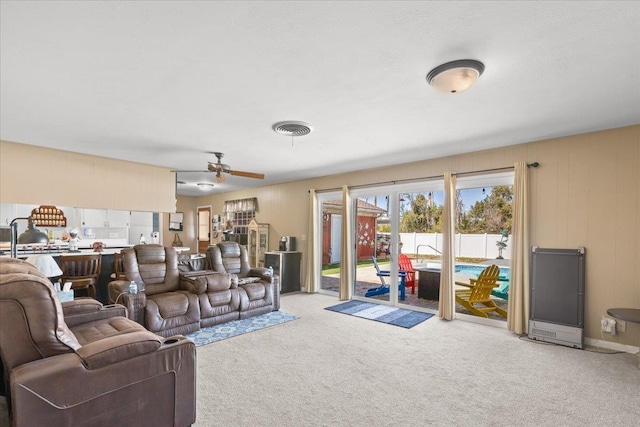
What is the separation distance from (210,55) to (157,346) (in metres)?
1.94

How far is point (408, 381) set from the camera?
2832 mm

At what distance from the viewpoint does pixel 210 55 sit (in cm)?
222

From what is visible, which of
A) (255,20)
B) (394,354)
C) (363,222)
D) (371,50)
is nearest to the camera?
(255,20)

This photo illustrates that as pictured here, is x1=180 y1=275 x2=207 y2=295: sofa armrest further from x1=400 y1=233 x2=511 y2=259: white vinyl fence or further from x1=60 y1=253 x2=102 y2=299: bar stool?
x1=400 y1=233 x2=511 y2=259: white vinyl fence

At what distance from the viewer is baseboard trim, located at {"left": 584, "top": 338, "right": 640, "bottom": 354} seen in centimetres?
Result: 349

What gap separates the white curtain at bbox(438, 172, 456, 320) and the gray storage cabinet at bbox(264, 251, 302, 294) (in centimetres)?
323

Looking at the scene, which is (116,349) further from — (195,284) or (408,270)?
(408,270)

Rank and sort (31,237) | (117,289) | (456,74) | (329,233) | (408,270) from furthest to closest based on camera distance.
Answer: (329,233) < (408,270) < (117,289) < (31,237) < (456,74)

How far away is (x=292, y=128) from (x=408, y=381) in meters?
2.83

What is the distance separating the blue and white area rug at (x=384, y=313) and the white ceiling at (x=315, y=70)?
2576mm

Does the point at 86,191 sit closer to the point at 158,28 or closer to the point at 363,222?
the point at 158,28

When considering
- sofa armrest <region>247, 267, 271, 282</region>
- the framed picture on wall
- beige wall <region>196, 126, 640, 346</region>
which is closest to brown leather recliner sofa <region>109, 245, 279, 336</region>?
sofa armrest <region>247, 267, 271, 282</region>

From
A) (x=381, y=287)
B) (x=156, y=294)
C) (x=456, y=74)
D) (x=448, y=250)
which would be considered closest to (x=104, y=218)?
(x=156, y=294)

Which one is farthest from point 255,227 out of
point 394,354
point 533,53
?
point 533,53
